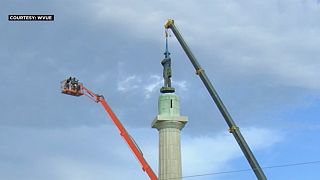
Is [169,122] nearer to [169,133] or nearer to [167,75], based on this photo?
[169,133]

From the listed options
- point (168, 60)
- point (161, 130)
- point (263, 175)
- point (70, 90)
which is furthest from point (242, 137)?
point (70, 90)

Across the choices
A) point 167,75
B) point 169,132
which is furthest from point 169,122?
point 167,75

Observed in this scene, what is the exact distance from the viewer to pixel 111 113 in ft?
312

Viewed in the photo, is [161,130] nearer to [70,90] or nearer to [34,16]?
[34,16]

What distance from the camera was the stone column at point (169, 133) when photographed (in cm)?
6581

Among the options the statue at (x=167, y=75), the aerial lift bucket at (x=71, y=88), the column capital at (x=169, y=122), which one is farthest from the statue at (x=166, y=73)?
the aerial lift bucket at (x=71, y=88)

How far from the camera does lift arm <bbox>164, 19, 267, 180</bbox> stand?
68625 mm

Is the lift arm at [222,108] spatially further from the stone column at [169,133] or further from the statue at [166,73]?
the stone column at [169,133]

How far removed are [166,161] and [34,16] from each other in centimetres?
2254

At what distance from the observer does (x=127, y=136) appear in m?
90.4

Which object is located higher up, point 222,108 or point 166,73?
point 166,73

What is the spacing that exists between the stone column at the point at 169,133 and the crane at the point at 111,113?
16417 mm

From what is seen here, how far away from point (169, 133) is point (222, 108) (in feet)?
29.7

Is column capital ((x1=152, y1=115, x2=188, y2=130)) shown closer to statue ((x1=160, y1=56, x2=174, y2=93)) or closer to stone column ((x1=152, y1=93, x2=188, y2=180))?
stone column ((x1=152, y1=93, x2=188, y2=180))
